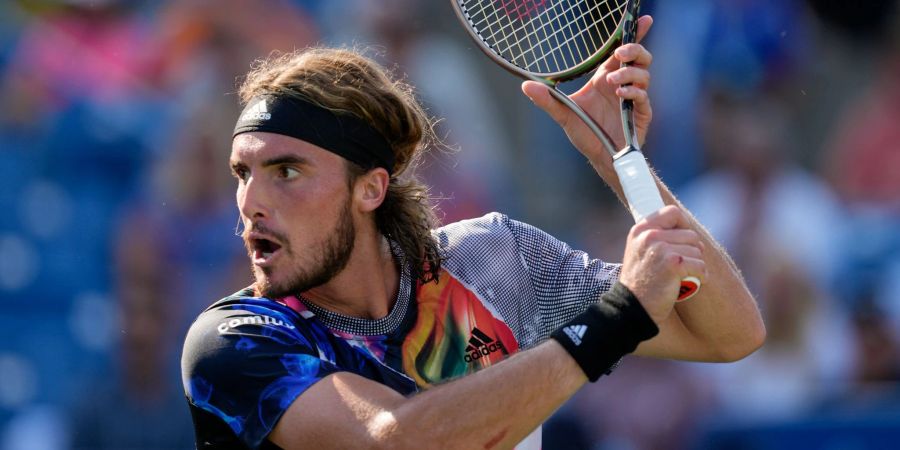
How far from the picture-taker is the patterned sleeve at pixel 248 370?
309 cm

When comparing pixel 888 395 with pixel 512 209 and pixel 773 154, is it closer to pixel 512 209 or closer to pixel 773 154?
pixel 773 154

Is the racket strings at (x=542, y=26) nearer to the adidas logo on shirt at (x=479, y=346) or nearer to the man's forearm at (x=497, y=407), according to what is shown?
the adidas logo on shirt at (x=479, y=346)

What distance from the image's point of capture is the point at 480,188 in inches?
297

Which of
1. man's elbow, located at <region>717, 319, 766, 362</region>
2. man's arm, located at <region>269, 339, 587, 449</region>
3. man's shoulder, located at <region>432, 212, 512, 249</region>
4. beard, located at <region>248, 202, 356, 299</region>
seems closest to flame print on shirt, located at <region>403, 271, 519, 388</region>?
man's shoulder, located at <region>432, 212, 512, 249</region>

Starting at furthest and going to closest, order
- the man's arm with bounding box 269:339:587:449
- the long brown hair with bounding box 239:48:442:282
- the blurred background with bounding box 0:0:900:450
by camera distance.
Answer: the blurred background with bounding box 0:0:900:450, the long brown hair with bounding box 239:48:442:282, the man's arm with bounding box 269:339:587:449

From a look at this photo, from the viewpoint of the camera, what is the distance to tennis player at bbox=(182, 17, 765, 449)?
3.00 metres

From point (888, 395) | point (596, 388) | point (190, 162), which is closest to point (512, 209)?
point (596, 388)

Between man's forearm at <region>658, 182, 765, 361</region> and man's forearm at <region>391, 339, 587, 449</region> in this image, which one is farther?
man's forearm at <region>658, 182, 765, 361</region>

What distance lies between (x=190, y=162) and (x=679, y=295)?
481cm

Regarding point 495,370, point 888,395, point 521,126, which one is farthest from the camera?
point 521,126

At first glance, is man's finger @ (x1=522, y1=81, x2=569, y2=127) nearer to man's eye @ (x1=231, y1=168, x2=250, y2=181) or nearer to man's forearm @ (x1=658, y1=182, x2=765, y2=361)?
man's forearm @ (x1=658, y1=182, x2=765, y2=361)

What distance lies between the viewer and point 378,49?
7570 mm

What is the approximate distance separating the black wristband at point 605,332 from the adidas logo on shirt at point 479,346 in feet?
1.91

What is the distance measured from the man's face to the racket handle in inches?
32.0
